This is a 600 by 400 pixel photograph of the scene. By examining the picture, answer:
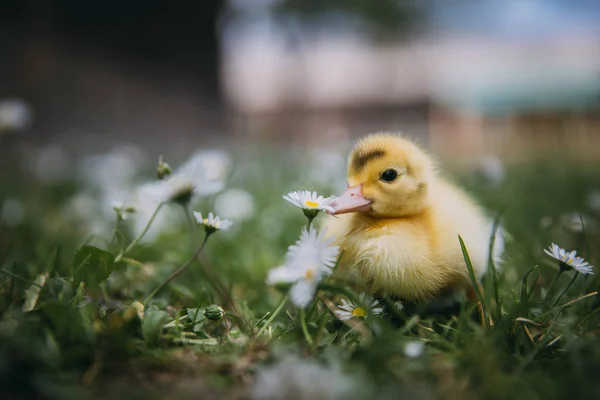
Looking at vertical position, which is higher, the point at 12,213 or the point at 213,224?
the point at 213,224

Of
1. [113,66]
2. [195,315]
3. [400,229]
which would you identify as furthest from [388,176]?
[113,66]

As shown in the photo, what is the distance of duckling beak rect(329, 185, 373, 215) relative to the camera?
1.03m

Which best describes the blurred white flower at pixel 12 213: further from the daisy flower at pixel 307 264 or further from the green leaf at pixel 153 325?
the daisy flower at pixel 307 264

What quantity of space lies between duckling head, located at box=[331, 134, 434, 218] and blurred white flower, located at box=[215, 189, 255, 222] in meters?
1.03

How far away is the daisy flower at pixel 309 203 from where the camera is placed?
967 millimetres

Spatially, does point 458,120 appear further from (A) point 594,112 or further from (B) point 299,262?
(B) point 299,262

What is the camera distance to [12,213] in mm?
2068

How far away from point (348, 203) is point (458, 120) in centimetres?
796

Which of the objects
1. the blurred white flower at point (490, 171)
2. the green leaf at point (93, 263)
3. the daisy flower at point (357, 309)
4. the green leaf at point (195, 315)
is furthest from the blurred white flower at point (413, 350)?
the blurred white flower at point (490, 171)

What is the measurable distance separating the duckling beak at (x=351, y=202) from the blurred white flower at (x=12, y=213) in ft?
4.76

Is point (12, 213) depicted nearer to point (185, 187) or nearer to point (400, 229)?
point (185, 187)

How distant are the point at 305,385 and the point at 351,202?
44cm

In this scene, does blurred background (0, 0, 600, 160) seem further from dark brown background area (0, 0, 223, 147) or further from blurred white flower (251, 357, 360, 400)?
blurred white flower (251, 357, 360, 400)

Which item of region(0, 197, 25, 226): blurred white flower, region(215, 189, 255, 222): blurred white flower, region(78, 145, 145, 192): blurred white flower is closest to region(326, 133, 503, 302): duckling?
region(215, 189, 255, 222): blurred white flower
